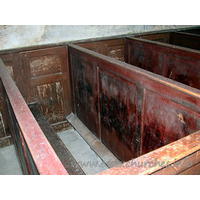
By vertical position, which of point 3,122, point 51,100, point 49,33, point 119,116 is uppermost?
point 49,33

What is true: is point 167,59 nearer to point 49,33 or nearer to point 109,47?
point 109,47

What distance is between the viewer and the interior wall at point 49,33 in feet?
9.60

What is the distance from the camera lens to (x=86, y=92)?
301 centimetres

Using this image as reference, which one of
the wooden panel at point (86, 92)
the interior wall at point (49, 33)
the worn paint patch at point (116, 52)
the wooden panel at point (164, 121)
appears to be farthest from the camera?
the worn paint patch at point (116, 52)

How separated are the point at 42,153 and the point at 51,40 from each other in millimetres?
2548

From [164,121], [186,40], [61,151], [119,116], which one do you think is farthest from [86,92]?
[186,40]

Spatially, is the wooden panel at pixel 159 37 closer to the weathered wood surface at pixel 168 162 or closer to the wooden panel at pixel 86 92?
the wooden panel at pixel 86 92

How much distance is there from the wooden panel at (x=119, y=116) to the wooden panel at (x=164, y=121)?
0.17 metres

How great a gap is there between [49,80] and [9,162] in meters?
1.30

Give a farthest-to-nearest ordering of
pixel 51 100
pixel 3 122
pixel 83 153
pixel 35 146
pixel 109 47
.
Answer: pixel 109 47
pixel 51 100
pixel 3 122
pixel 83 153
pixel 35 146

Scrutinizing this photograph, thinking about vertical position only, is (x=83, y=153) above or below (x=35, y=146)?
below

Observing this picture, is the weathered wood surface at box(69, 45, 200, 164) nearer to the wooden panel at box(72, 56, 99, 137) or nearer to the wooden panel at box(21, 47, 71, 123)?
the wooden panel at box(72, 56, 99, 137)

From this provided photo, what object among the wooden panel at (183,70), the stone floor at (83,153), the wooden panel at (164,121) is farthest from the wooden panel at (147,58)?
the stone floor at (83,153)
